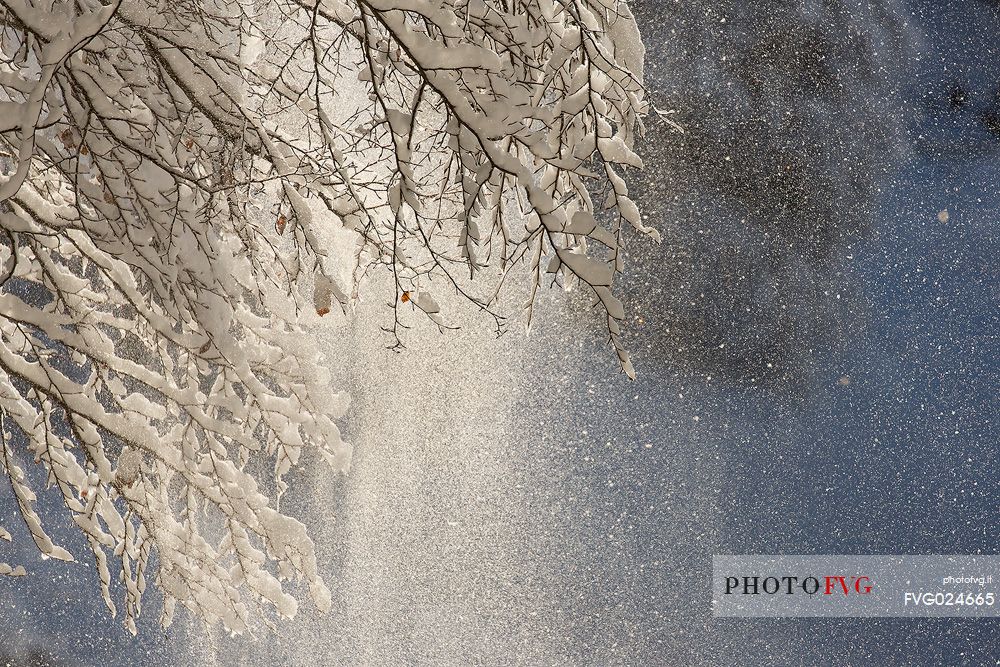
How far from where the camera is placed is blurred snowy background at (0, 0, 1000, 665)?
3.04 meters

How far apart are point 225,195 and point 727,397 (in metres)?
2.10

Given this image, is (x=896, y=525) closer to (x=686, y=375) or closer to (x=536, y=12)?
(x=686, y=375)

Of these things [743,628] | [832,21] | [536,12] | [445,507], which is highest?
[832,21]

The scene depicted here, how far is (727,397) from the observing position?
9.98ft

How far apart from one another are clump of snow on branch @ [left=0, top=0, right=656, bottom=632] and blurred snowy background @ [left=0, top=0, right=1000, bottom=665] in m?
1.22

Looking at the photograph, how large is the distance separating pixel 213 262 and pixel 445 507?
1.83 meters

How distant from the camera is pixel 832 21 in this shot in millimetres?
3100

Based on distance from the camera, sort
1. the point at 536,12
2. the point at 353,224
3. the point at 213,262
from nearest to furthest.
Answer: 1. the point at 536,12
2. the point at 213,262
3. the point at 353,224

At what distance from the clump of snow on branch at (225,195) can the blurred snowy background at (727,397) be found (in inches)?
48.1

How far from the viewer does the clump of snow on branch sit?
3.76 ft

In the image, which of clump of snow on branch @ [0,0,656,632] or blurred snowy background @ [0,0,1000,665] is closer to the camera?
clump of snow on branch @ [0,0,656,632]

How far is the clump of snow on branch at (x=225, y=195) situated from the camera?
115cm

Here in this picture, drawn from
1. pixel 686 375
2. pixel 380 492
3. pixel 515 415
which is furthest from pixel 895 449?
pixel 380 492

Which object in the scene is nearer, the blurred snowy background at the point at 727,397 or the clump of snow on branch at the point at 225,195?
the clump of snow on branch at the point at 225,195
